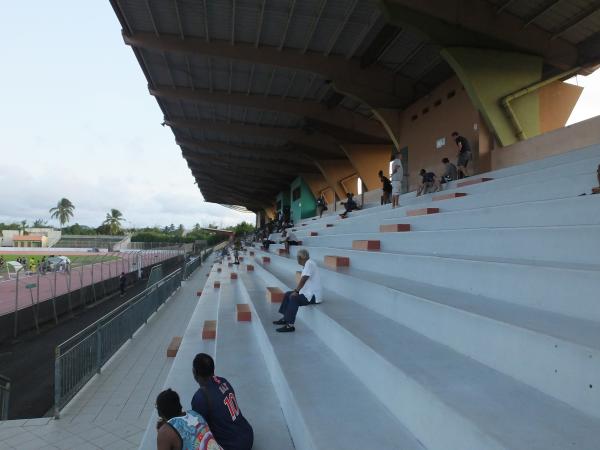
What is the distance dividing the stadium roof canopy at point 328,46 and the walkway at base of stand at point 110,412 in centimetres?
999

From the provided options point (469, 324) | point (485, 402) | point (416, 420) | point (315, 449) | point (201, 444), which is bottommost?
point (201, 444)

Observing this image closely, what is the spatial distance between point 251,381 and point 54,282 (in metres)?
13.4

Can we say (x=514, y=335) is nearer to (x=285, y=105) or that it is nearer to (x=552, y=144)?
(x=552, y=144)

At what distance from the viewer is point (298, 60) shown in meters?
14.2

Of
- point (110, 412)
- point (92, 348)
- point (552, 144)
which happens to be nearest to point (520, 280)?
point (110, 412)

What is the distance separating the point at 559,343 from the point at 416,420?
2.75 feet

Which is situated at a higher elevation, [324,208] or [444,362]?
[324,208]

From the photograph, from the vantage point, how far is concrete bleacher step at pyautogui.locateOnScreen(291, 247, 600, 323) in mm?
2479

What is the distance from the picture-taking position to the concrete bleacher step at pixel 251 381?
9.83 ft

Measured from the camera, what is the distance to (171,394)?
2.87m

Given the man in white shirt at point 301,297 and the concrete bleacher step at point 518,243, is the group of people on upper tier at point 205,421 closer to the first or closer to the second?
the man in white shirt at point 301,297

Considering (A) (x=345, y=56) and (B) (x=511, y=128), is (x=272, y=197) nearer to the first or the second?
(A) (x=345, y=56)

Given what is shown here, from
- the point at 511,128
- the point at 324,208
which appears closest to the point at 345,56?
the point at 511,128

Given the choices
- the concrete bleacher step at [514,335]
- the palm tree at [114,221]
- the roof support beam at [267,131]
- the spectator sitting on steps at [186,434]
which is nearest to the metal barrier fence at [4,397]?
the spectator sitting on steps at [186,434]
